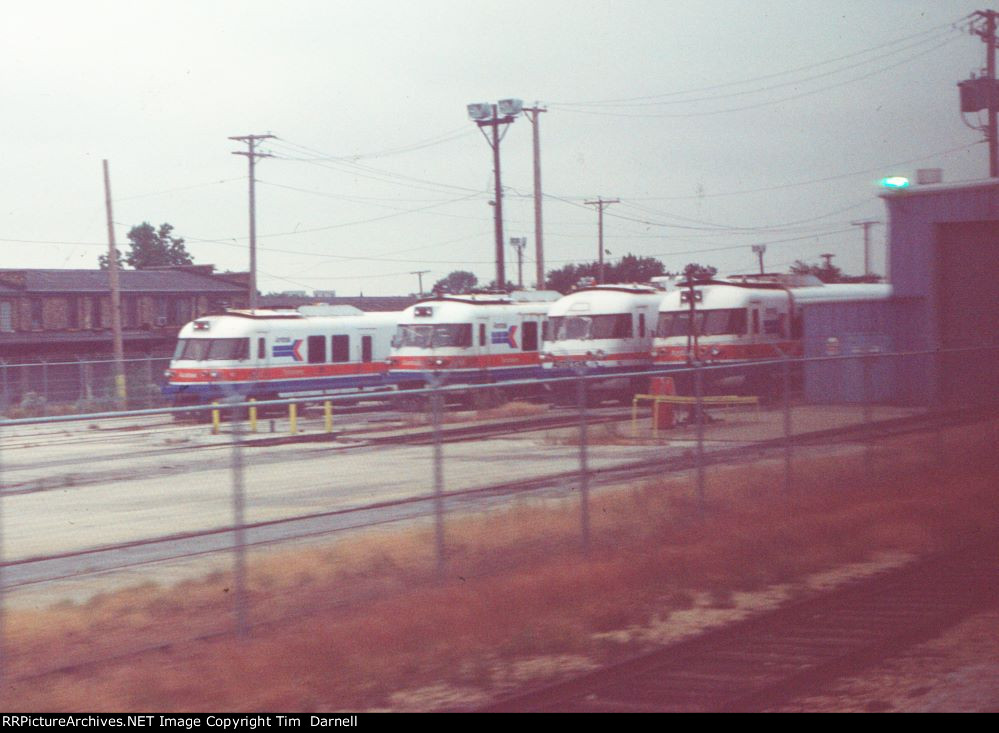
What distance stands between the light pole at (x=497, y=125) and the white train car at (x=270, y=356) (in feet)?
30.0

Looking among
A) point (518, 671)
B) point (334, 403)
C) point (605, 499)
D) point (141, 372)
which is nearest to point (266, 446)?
point (334, 403)

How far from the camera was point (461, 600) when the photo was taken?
984cm

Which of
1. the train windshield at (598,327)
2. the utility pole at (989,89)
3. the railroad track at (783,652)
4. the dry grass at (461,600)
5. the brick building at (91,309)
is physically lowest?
the railroad track at (783,652)

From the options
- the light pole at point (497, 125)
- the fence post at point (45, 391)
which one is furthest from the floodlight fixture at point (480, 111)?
the fence post at point (45, 391)

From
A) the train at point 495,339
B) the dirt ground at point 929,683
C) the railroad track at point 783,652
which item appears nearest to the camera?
the dirt ground at point 929,683

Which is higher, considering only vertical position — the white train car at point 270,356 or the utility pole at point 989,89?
the utility pole at point 989,89

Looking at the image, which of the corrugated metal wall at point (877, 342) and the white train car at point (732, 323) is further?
the white train car at point (732, 323)

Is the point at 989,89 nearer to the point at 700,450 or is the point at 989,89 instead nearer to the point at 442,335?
the point at 442,335

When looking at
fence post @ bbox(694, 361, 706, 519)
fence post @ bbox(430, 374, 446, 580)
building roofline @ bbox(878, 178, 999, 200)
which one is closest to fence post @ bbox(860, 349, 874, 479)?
fence post @ bbox(694, 361, 706, 519)

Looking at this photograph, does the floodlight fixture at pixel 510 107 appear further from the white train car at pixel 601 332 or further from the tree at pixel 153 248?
the tree at pixel 153 248

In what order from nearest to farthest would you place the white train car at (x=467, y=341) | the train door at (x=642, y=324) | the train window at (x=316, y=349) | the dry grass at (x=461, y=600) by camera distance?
the dry grass at (x=461, y=600) < the white train car at (x=467, y=341) < the train window at (x=316, y=349) < the train door at (x=642, y=324)

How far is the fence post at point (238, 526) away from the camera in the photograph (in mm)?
8680

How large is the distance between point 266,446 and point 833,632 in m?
4.37
